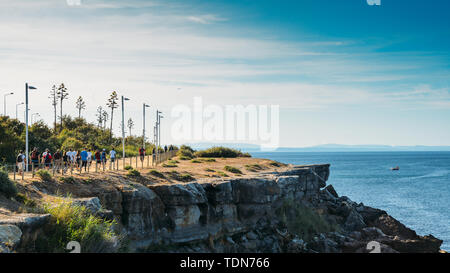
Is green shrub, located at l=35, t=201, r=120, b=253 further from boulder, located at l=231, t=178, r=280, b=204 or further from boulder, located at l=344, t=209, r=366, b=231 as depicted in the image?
boulder, located at l=344, t=209, r=366, b=231

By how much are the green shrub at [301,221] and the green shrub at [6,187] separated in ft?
74.9

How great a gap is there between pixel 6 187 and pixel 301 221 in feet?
83.8

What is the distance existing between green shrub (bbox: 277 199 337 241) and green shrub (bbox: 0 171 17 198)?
22818 mm

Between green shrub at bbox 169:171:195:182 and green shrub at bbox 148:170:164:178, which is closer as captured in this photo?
green shrub at bbox 148:170:164:178

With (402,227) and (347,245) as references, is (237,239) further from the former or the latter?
(402,227)

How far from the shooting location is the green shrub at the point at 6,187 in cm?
1723

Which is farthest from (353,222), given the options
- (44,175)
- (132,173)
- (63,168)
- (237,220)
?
(44,175)

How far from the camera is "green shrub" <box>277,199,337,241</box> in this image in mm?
35450

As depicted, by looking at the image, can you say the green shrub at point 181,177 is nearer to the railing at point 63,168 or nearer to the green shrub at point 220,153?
the railing at point 63,168

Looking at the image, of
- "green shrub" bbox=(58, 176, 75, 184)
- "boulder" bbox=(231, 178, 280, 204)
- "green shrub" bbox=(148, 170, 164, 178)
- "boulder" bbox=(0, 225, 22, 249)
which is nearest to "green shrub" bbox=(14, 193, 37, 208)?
"green shrub" bbox=(58, 176, 75, 184)

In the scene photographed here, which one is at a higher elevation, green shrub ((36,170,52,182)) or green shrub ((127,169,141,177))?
green shrub ((36,170,52,182))

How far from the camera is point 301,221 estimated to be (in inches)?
1444

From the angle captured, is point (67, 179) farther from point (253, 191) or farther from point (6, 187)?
point (253, 191)

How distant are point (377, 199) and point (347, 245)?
35429mm
